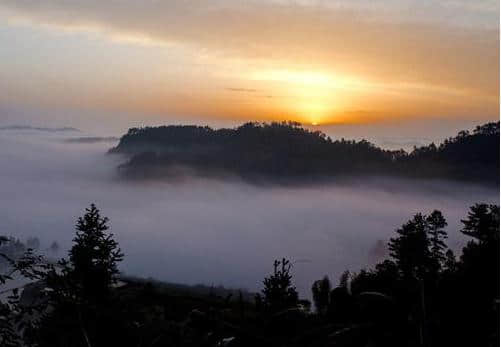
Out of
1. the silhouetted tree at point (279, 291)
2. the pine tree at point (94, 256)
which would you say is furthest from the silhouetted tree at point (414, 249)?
the pine tree at point (94, 256)

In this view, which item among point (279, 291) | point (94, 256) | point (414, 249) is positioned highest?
point (94, 256)

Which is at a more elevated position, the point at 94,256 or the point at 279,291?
the point at 94,256

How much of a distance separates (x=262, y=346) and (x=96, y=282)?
64.0 feet

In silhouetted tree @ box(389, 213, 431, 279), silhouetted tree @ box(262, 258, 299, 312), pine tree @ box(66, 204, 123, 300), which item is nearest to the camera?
silhouetted tree @ box(262, 258, 299, 312)

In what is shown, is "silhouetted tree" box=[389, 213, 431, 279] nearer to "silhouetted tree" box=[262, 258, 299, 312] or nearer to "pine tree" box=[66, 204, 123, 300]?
"silhouetted tree" box=[262, 258, 299, 312]

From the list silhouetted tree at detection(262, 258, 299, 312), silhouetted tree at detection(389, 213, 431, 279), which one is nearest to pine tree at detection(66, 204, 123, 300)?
silhouetted tree at detection(262, 258, 299, 312)

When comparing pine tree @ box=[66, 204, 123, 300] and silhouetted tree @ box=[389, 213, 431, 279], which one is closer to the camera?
pine tree @ box=[66, 204, 123, 300]

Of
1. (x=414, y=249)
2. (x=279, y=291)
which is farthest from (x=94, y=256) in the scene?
(x=414, y=249)

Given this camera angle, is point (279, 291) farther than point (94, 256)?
No

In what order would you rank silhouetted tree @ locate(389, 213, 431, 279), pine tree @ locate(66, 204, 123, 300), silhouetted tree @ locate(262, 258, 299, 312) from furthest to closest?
silhouetted tree @ locate(389, 213, 431, 279) < pine tree @ locate(66, 204, 123, 300) < silhouetted tree @ locate(262, 258, 299, 312)

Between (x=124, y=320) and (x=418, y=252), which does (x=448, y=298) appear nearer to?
(x=124, y=320)

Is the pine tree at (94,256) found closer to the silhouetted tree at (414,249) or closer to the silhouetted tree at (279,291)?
the silhouetted tree at (279,291)

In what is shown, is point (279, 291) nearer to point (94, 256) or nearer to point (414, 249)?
point (94, 256)

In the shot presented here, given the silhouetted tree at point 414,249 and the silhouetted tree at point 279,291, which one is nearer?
the silhouetted tree at point 279,291
